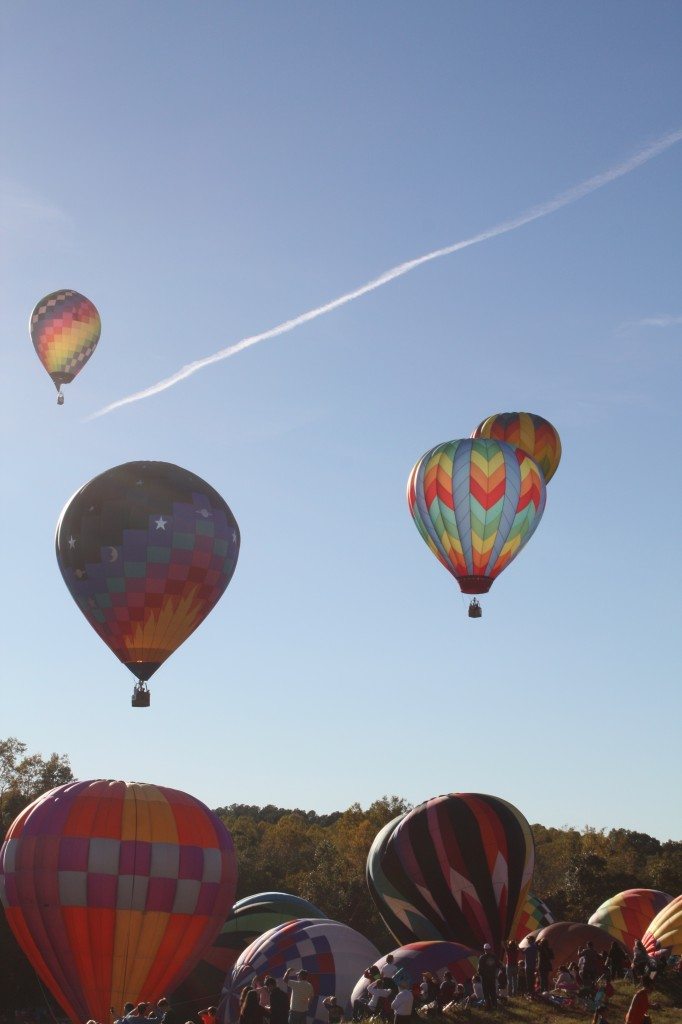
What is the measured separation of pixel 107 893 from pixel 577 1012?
1009 centimetres

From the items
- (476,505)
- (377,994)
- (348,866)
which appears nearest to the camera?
(377,994)

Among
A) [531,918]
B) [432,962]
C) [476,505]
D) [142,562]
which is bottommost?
[432,962]

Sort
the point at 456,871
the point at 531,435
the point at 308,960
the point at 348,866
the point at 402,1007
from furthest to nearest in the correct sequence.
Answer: the point at 348,866
the point at 531,435
the point at 456,871
the point at 308,960
the point at 402,1007

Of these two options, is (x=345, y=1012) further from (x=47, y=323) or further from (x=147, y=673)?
(x=47, y=323)

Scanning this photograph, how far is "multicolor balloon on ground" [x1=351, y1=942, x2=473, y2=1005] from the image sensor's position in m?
19.8

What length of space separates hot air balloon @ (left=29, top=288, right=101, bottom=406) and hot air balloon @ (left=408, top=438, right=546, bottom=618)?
12.1m

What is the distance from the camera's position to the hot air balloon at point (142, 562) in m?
30.2

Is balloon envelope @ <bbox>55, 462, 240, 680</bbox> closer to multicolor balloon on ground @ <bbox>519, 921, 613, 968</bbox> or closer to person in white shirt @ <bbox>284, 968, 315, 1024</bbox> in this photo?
multicolor balloon on ground @ <bbox>519, 921, 613, 968</bbox>

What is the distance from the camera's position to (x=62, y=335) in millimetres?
39062

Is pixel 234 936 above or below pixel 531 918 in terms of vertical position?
below

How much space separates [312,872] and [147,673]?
26937 millimetres

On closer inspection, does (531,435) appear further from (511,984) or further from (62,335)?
(511,984)

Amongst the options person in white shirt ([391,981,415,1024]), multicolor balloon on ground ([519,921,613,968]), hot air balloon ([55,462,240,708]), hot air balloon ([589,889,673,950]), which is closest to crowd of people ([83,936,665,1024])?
person in white shirt ([391,981,415,1024])

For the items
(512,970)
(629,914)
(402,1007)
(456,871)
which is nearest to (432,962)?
(512,970)
